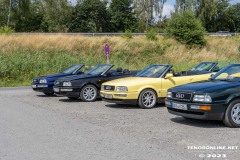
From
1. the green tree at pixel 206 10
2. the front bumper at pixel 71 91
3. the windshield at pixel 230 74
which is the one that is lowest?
the front bumper at pixel 71 91

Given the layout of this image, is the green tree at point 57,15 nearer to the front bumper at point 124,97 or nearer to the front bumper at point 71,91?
the front bumper at point 71,91

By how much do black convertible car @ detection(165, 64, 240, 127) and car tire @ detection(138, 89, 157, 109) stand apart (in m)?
3.02

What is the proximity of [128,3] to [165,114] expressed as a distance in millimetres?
62501

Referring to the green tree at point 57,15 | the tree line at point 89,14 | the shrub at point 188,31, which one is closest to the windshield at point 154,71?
the shrub at point 188,31

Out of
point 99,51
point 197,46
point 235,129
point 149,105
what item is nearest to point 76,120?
point 149,105

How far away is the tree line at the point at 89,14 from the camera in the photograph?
210 ft

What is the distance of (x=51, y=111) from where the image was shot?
12172mm

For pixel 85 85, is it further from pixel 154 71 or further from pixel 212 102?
pixel 212 102

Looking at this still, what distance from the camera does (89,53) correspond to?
3759 cm

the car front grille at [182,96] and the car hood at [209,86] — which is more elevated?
the car hood at [209,86]

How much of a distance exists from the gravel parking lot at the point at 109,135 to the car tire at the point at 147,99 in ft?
Result: 1.13

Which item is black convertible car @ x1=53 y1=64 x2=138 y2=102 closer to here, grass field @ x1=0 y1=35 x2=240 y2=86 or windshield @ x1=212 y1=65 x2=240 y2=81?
windshield @ x1=212 y1=65 x2=240 y2=81

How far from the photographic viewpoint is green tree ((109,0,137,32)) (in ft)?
226

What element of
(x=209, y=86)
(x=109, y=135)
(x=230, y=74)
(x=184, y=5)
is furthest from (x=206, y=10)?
(x=109, y=135)
